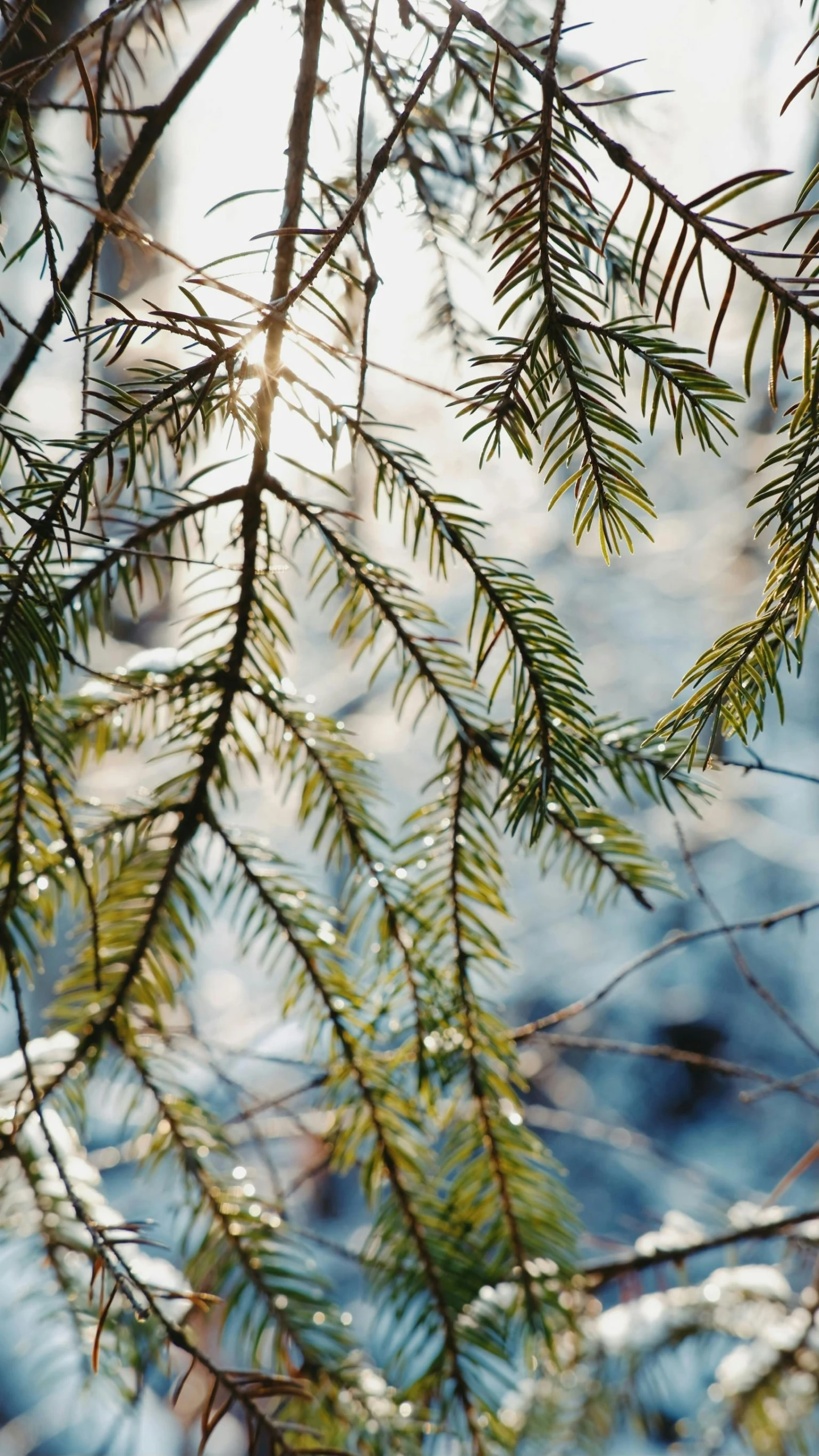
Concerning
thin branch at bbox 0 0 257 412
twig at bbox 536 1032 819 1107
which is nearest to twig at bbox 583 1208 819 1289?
twig at bbox 536 1032 819 1107

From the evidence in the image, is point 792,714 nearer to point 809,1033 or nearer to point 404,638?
point 809,1033

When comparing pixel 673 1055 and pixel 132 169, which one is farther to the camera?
pixel 673 1055

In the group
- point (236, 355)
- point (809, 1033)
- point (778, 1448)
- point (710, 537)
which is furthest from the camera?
point (710, 537)

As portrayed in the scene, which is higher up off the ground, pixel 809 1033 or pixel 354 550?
pixel 809 1033

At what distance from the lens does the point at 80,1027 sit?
524 mm

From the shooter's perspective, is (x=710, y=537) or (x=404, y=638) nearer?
(x=404, y=638)

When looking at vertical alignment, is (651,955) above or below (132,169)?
below

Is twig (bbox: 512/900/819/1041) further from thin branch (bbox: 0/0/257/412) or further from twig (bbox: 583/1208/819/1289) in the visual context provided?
thin branch (bbox: 0/0/257/412)

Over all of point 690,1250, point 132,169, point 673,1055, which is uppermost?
point 132,169

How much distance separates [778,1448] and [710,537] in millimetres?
2454

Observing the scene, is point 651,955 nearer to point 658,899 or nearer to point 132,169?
point 132,169

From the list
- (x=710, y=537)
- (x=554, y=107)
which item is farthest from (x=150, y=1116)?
(x=710, y=537)

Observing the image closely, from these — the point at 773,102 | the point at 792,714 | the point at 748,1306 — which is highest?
the point at 773,102

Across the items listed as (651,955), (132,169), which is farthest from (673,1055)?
(132,169)
